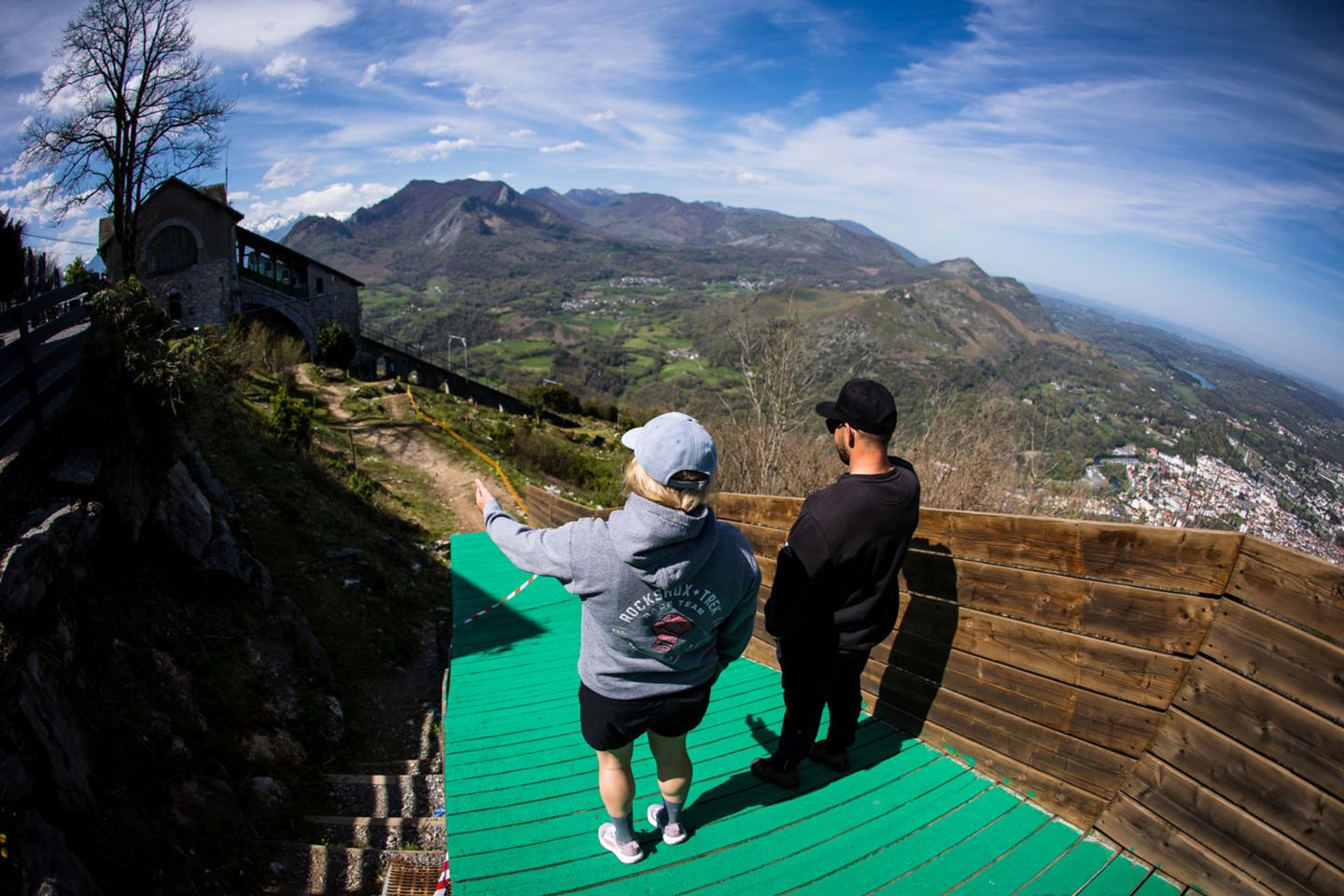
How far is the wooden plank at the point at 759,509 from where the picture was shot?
13.7 feet

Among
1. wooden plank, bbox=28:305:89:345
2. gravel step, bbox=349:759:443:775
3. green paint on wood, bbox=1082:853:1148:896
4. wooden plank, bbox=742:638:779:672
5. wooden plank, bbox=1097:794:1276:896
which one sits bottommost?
gravel step, bbox=349:759:443:775

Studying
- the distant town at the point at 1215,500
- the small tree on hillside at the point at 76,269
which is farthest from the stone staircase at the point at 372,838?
the small tree on hillside at the point at 76,269

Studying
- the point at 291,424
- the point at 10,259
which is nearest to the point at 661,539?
the point at 291,424

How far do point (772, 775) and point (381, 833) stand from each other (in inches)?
81.2

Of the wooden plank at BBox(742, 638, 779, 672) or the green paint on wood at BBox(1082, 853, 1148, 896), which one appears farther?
the wooden plank at BBox(742, 638, 779, 672)

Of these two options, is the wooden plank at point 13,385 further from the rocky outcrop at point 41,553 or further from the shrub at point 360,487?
the shrub at point 360,487

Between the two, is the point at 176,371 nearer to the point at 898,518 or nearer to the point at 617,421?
the point at 898,518

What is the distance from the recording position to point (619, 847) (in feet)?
8.10

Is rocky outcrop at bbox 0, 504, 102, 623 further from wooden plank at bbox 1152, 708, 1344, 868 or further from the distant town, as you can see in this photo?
the distant town

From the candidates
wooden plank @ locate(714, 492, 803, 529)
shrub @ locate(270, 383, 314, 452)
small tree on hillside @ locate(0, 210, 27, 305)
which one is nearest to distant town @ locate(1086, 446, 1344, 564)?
wooden plank @ locate(714, 492, 803, 529)

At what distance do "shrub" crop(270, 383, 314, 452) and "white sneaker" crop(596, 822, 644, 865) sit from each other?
1150 cm

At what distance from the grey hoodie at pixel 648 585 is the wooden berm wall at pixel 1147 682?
4.50ft

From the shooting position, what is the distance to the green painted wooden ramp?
2373 mm

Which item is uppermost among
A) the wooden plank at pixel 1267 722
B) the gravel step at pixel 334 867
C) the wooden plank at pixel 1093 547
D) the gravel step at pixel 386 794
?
the wooden plank at pixel 1093 547
